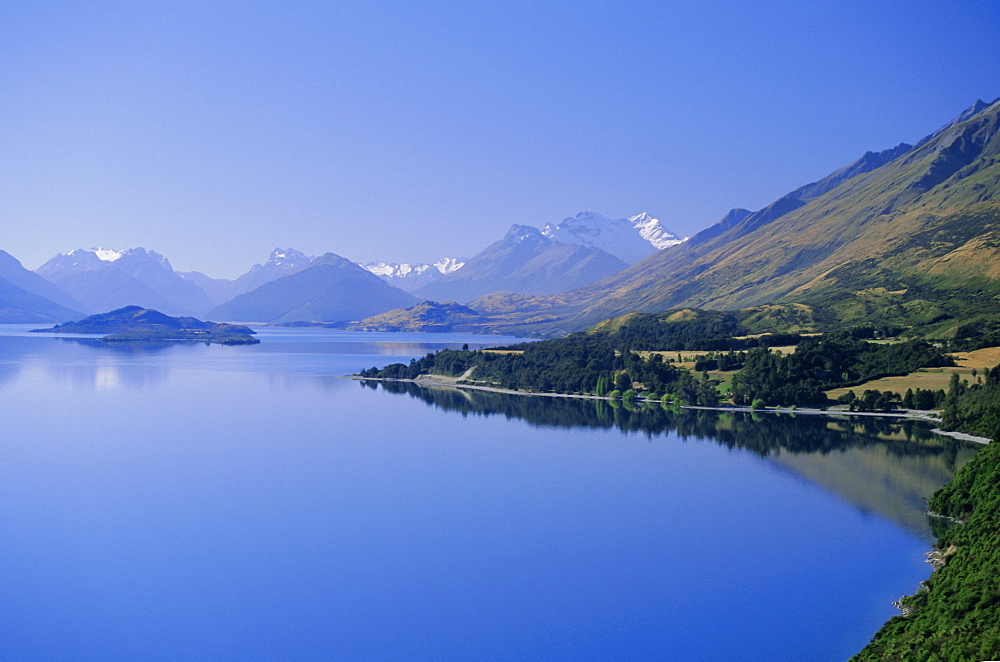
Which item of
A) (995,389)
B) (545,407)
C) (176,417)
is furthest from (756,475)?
(176,417)

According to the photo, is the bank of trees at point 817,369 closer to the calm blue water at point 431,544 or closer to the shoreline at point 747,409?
the shoreline at point 747,409

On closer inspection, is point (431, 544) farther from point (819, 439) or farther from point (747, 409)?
point (747, 409)

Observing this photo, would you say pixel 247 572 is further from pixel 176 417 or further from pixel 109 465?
pixel 176 417

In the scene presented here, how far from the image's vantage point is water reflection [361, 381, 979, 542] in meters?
54.8

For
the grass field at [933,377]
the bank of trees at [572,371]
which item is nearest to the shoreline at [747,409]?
the bank of trees at [572,371]

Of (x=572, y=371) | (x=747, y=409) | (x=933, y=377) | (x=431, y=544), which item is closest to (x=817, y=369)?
(x=747, y=409)

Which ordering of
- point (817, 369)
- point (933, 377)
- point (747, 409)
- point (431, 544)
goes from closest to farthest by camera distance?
point (431, 544) < point (933, 377) < point (747, 409) < point (817, 369)

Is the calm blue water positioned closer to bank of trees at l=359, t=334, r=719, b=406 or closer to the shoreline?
the shoreline

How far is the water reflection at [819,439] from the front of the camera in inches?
2156

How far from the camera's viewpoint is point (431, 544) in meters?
44.6

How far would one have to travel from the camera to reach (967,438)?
237ft

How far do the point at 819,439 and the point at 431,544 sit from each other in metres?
44.6

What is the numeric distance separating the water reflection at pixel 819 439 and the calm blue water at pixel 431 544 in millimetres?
406

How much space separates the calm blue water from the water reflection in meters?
0.41
